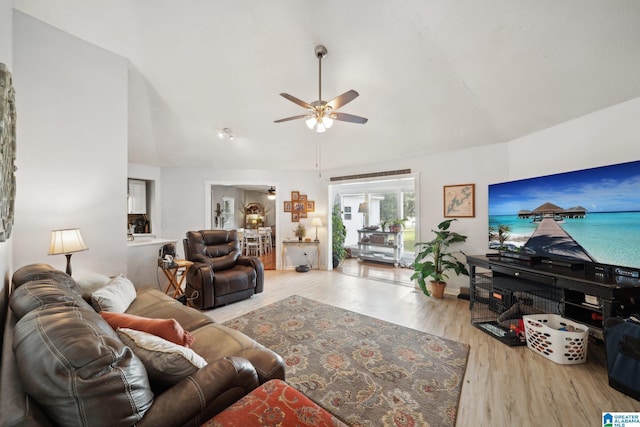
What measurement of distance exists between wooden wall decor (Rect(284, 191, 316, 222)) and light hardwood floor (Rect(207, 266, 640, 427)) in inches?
101

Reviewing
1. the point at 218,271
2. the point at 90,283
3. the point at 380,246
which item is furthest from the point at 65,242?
the point at 380,246

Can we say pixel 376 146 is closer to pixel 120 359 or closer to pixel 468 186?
pixel 468 186

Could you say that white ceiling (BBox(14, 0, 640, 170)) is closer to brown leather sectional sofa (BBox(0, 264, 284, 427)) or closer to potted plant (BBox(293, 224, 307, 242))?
potted plant (BBox(293, 224, 307, 242))

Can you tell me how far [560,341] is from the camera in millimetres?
2098

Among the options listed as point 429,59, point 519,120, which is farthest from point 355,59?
point 519,120

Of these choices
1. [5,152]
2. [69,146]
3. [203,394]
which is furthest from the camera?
[69,146]

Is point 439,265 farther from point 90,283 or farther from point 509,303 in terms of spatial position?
point 90,283

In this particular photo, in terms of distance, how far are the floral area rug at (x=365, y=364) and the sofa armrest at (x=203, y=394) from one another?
849 mm

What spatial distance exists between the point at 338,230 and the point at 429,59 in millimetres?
3989

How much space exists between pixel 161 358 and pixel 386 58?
325 centimetres

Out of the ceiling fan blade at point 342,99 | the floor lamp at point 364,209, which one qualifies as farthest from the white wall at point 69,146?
the floor lamp at point 364,209

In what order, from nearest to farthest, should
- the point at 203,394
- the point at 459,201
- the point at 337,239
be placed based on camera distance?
the point at 203,394 → the point at 459,201 → the point at 337,239

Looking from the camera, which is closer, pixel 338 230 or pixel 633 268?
pixel 633 268

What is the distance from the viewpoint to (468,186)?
385 centimetres
